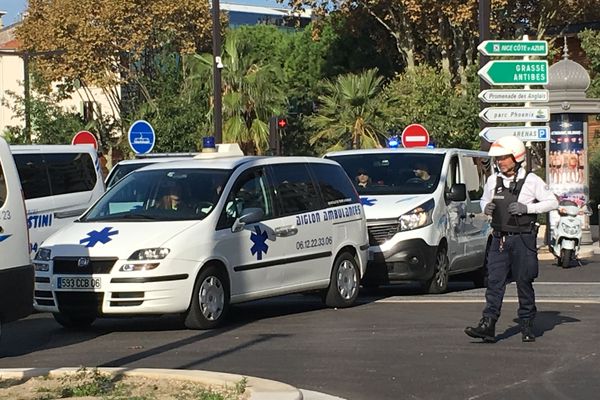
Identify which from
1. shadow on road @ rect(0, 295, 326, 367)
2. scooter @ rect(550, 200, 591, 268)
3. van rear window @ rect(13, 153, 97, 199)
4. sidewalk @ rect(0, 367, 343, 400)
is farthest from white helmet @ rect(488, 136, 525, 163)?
scooter @ rect(550, 200, 591, 268)

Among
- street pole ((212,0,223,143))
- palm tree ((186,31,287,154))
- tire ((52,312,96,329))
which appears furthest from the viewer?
palm tree ((186,31,287,154))

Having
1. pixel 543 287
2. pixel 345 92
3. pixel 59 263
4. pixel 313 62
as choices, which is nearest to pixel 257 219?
pixel 59 263

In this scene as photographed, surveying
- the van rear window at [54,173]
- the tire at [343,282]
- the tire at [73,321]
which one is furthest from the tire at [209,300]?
the van rear window at [54,173]

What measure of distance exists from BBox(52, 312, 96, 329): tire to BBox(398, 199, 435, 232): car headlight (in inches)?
167

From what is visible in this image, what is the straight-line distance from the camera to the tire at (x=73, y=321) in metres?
12.2

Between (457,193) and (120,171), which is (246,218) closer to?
(457,193)

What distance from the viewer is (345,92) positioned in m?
39.3

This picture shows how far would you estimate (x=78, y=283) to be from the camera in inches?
454

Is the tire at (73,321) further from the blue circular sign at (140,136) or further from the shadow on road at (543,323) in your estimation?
the blue circular sign at (140,136)

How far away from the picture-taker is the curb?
7746 millimetres

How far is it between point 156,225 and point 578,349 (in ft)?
13.8

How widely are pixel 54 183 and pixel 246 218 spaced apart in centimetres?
480

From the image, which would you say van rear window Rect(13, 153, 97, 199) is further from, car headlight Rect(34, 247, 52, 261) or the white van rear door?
the white van rear door

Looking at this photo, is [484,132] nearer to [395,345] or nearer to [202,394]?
[395,345]
